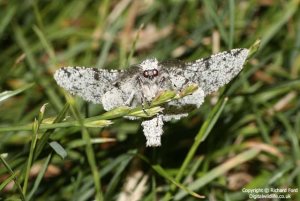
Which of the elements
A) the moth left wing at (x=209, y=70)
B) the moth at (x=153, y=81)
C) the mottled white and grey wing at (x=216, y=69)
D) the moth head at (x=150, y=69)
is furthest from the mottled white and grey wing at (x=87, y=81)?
the mottled white and grey wing at (x=216, y=69)

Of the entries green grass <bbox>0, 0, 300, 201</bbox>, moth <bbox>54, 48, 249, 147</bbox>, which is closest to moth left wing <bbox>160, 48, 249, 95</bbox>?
moth <bbox>54, 48, 249, 147</bbox>

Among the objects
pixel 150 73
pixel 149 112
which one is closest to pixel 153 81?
pixel 150 73

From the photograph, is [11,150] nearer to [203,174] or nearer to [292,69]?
[203,174]

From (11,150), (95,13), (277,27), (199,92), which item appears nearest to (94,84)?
(199,92)

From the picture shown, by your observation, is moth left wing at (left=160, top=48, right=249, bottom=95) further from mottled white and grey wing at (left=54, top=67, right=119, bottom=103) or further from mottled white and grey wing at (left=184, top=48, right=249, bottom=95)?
mottled white and grey wing at (left=54, top=67, right=119, bottom=103)

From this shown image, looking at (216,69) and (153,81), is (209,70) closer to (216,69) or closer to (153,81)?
(216,69)

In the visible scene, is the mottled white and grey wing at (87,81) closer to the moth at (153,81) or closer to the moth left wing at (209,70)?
the moth at (153,81)
